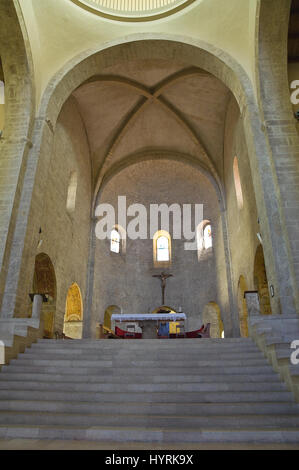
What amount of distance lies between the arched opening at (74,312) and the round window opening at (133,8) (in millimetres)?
10121

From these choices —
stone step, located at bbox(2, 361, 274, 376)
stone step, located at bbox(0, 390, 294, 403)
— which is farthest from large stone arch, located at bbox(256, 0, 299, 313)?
stone step, located at bbox(0, 390, 294, 403)

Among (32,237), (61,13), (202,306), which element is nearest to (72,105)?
(61,13)

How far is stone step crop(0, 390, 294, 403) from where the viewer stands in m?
4.18

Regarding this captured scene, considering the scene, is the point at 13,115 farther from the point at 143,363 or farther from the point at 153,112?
the point at 153,112

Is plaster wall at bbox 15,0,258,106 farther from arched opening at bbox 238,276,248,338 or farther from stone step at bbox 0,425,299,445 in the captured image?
stone step at bbox 0,425,299,445

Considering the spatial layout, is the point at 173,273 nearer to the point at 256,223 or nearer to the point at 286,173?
the point at 256,223

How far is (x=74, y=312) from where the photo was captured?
554 inches

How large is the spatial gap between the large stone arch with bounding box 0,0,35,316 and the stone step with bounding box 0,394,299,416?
3.85 meters

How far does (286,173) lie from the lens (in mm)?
7652

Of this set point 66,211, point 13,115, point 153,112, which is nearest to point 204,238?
point 153,112

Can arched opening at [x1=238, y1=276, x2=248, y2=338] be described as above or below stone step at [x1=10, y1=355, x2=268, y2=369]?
above

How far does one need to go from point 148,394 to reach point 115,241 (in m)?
14.4

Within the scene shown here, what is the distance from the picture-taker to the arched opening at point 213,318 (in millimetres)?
17031

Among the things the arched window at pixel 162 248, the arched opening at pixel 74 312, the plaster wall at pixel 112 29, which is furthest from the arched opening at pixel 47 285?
the arched window at pixel 162 248
